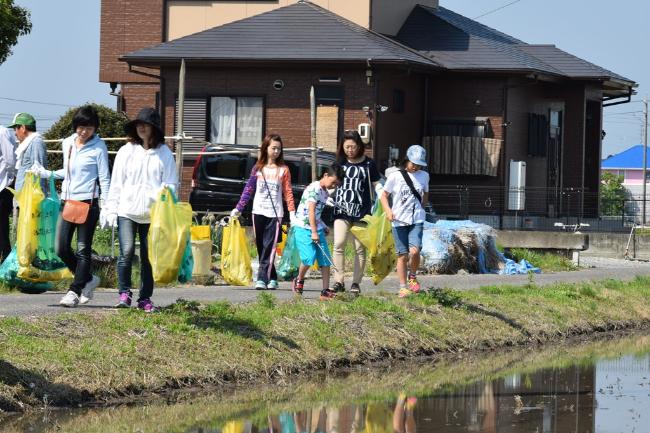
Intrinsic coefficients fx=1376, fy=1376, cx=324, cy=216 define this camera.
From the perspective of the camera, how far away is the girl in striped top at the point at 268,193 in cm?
1507

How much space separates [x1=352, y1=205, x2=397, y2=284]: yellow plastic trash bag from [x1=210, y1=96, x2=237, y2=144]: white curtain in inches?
765

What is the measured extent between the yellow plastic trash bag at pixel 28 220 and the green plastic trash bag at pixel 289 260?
2842mm

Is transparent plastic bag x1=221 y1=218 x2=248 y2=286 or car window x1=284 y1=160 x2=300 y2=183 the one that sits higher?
car window x1=284 y1=160 x2=300 y2=183

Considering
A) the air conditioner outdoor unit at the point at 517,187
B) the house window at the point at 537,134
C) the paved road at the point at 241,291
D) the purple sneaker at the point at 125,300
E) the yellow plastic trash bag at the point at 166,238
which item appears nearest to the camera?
the yellow plastic trash bag at the point at 166,238

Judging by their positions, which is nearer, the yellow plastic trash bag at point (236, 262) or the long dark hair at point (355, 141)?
the long dark hair at point (355, 141)

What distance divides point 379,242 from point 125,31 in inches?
1004

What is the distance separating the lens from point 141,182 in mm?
11234

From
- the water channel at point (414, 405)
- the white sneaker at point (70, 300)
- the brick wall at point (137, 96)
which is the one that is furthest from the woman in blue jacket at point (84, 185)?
the brick wall at point (137, 96)

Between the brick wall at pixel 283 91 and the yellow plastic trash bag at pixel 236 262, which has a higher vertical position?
the brick wall at pixel 283 91

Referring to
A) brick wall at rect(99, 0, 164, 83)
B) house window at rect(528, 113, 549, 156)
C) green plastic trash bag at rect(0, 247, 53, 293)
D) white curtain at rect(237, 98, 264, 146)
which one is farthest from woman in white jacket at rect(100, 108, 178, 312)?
brick wall at rect(99, 0, 164, 83)

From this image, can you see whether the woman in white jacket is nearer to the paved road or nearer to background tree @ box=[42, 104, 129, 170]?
the paved road

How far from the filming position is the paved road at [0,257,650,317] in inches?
485

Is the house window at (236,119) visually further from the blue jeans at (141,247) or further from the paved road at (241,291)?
the blue jeans at (141,247)

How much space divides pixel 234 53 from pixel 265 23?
206 centimetres
